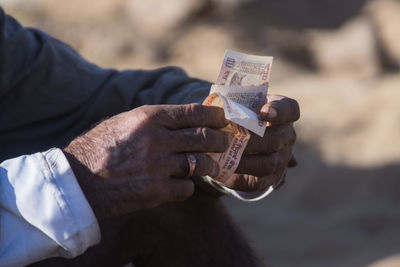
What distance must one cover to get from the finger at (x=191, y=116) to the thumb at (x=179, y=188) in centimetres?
12

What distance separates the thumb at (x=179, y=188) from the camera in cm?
161

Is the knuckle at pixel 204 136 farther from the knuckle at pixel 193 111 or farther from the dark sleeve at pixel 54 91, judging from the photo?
the dark sleeve at pixel 54 91

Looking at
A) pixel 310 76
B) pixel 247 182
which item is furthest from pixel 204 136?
pixel 310 76

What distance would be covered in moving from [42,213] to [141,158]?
0.24m

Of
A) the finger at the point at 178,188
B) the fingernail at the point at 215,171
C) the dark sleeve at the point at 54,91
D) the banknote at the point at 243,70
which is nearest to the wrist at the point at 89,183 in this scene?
the finger at the point at 178,188

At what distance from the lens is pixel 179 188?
161 cm

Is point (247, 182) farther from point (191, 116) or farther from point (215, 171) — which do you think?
point (191, 116)

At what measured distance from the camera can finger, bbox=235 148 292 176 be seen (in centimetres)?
184

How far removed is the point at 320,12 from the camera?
8211mm

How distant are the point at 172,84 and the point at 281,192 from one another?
2.62 m

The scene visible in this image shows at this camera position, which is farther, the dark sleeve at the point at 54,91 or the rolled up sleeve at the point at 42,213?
the dark sleeve at the point at 54,91

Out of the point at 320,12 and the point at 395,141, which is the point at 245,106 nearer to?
the point at 395,141

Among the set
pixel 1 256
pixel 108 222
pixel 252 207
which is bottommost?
pixel 252 207

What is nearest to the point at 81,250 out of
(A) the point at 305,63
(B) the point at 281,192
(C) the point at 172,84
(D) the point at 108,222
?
(D) the point at 108,222
